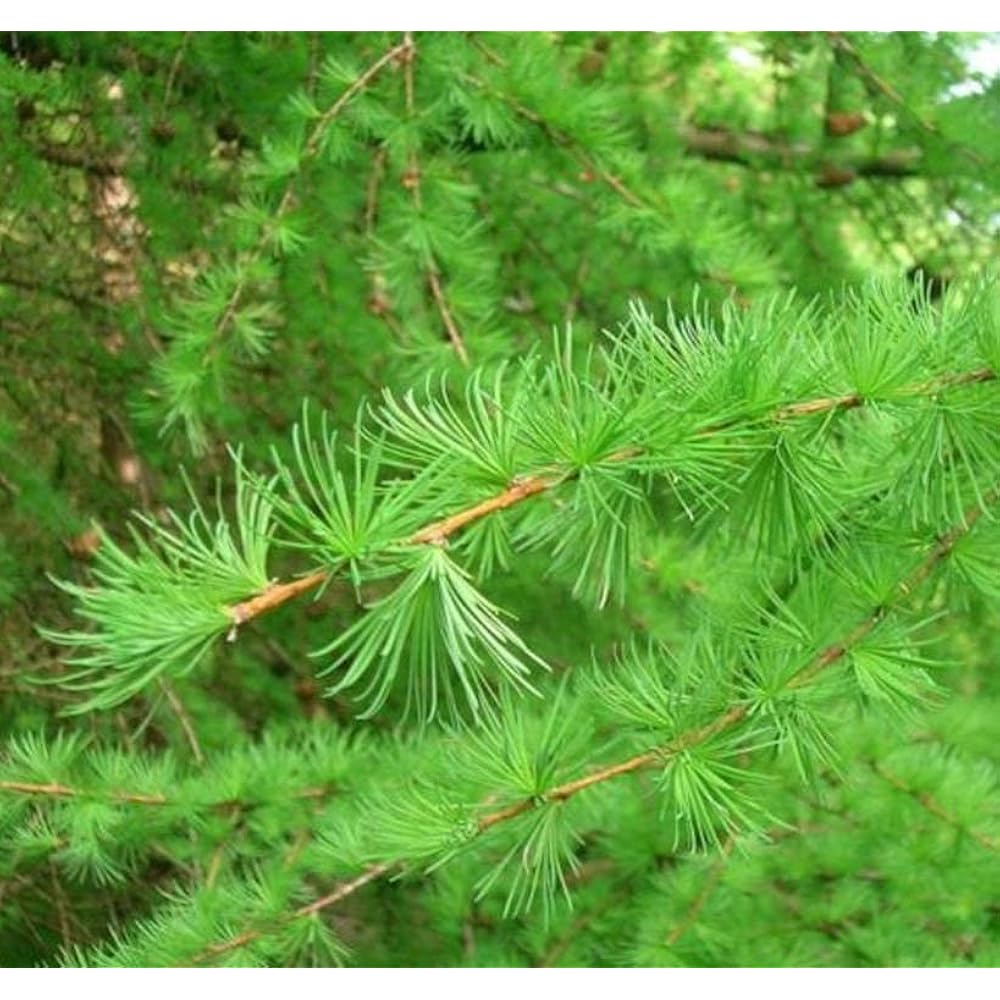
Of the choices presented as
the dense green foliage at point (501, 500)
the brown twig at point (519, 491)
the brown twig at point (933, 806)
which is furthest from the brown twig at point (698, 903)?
the brown twig at point (519, 491)

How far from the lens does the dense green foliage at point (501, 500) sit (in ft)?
1.94

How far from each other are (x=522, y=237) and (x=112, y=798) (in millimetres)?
847

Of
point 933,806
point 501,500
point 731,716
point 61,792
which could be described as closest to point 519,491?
point 501,500

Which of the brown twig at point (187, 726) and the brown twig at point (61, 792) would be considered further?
the brown twig at point (187, 726)

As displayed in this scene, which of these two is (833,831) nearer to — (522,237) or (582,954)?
(582,954)

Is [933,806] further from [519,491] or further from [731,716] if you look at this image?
[519,491]

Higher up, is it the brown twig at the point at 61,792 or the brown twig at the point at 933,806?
the brown twig at the point at 61,792

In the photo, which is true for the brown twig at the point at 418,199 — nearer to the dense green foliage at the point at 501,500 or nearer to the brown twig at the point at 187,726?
the dense green foliage at the point at 501,500

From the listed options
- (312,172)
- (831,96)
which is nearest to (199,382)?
(312,172)

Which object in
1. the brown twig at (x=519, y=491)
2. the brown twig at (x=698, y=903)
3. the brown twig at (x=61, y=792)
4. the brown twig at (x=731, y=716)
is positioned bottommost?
the brown twig at (x=698, y=903)

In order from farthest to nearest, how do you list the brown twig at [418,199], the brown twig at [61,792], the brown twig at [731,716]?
the brown twig at [418,199]
the brown twig at [61,792]
the brown twig at [731,716]

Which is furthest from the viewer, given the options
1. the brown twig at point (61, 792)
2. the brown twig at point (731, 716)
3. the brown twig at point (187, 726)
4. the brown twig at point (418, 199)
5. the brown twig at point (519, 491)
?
the brown twig at point (187, 726)

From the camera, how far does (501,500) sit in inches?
21.9

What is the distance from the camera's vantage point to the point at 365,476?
21.5 inches
